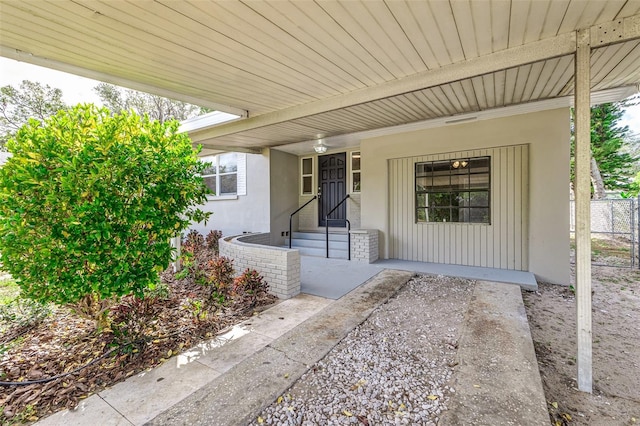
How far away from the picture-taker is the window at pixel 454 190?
5.66 meters

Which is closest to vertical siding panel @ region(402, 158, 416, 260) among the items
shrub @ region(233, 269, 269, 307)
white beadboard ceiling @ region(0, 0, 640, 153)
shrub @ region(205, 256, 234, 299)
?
white beadboard ceiling @ region(0, 0, 640, 153)

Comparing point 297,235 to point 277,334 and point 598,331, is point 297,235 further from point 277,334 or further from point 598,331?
point 598,331

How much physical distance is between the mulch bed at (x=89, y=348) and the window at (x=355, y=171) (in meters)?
4.80

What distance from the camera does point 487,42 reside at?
2707 mm

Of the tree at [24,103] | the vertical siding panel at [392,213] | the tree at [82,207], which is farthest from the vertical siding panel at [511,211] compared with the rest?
the tree at [24,103]

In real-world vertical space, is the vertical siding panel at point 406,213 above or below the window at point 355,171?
below

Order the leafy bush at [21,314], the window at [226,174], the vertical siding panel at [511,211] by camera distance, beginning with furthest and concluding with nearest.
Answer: the window at [226,174], the vertical siding panel at [511,211], the leafy bush at [21,314]

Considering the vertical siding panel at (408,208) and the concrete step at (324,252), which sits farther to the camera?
the concrete step at (324,252)

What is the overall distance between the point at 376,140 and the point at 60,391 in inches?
251

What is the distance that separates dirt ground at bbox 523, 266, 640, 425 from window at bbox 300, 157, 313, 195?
19.7ft

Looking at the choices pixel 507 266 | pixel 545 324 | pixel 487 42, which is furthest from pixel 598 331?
pixel 487 42

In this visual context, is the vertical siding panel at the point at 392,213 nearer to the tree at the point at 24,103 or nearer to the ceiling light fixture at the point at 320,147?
the ceiling light fixture at the point at 320,147

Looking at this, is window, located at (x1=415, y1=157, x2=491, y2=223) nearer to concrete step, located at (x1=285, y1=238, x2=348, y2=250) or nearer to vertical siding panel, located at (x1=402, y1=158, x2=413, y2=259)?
vertical siding panel, located at (x1=402, y1=158, x2=413, y2=259)

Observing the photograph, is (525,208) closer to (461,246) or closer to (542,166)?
(542,166)
